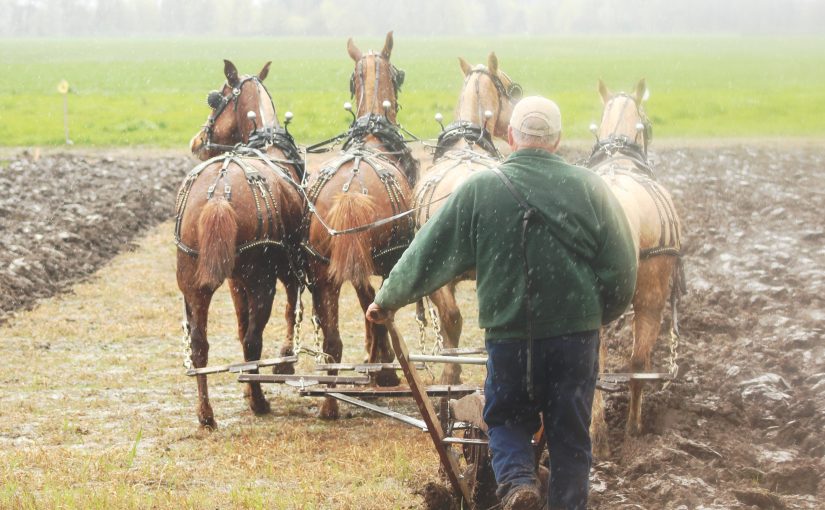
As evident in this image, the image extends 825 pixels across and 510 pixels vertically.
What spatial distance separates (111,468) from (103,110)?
29.0 metres

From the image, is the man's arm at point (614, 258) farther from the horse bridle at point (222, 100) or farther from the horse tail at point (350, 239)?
the horse bridle at point (222, 100)

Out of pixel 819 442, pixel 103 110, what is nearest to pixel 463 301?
pixel 819 442

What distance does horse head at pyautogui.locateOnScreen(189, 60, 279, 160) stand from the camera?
29.2ft

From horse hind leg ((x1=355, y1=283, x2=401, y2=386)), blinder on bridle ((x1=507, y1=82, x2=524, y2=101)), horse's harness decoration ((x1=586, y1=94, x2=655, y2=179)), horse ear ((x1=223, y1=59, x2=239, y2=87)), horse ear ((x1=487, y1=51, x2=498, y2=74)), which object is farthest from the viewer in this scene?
blinder on bridle ((x1=507, y1=82, x2=524, y2=101))

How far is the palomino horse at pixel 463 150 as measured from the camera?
762 centimetres

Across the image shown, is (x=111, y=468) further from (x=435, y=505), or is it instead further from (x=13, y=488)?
(x=435, y=505)

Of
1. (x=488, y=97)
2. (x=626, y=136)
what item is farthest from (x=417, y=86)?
(x=626, y=136)

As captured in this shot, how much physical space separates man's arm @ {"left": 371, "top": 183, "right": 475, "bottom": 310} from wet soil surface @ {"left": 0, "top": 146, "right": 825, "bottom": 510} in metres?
1.64

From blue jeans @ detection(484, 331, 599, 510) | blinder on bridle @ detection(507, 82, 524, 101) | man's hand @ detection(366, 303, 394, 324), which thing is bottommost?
blue jeans @ detection(484, 331, 599, 510)

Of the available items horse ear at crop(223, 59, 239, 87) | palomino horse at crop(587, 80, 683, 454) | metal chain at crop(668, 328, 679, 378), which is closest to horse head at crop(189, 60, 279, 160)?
horse ear at crop(223, 59, 239, 87)

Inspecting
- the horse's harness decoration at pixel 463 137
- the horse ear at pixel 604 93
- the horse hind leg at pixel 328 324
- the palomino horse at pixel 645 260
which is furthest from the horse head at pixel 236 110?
the palomino horse at pixel 645 260

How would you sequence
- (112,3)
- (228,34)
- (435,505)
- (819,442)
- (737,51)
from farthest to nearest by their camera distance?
(112,3) → (228,34) → (737,51) → (819,442) → (435,505)

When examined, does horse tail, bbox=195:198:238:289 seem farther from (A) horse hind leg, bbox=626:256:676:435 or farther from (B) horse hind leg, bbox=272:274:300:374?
(A) horse hind leg, bbox=626:256:676:435

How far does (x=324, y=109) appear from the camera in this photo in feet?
105
